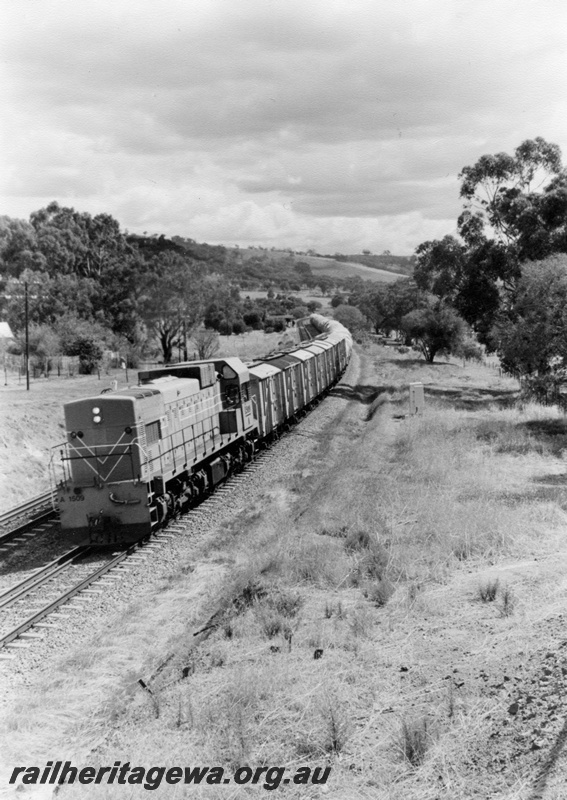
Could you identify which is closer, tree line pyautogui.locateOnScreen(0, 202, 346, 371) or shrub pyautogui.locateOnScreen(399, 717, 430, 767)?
shrub pyautogui.locateOnScreen(399, 717, 430, 767)

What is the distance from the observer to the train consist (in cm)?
1542

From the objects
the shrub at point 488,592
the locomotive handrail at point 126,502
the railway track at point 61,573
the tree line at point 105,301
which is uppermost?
the tree line at point 105,301

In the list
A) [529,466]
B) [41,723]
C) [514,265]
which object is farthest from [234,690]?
[514,265]

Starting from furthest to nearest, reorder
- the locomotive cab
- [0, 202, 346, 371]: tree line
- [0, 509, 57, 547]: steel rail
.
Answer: [0, 202, 346, 371]: tree line
the locomotive cab
[0, 509, 57, 547]: steel rail

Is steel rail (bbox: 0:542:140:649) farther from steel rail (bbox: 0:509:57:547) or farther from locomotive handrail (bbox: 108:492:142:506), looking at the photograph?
steel rail (bbox: 0:509:57:547)

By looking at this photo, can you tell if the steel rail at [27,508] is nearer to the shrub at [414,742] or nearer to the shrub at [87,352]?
the shrub at [414,742]

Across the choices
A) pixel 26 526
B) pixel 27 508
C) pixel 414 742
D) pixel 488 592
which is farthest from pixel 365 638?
pixel 27 508

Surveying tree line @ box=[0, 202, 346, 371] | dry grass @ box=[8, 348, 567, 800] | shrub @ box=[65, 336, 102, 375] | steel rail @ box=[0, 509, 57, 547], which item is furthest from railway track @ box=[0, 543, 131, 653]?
shrub @ box=[65, 336, 102, 375]

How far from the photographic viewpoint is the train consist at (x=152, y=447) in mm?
15422

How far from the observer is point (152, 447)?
16156 mm

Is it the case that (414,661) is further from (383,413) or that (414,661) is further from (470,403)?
(470,403)

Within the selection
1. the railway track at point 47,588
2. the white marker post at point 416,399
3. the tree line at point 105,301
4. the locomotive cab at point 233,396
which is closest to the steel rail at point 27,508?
the railway track at point 47,588

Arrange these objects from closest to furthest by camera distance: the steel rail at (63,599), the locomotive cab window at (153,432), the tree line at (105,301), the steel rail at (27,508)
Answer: the steel rail at (63,599) → the locomotive cab window at (153,432) → the steel rail at (27,508) → the tree line at (105,301)

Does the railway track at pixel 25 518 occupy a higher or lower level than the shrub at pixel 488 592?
lower
